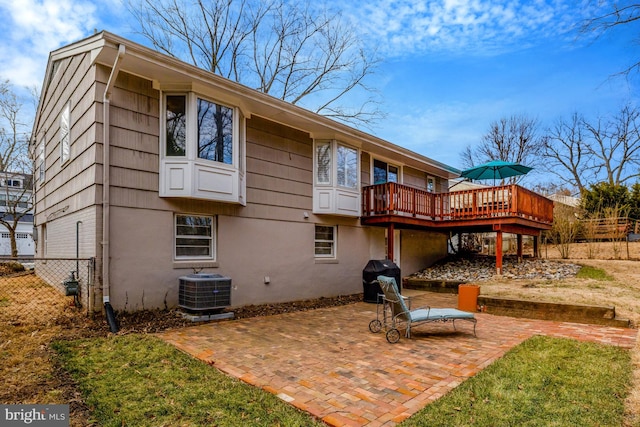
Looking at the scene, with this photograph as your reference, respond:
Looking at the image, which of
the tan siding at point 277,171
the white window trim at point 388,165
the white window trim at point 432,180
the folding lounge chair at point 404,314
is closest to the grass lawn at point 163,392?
the folding lounge chair at point 404,314

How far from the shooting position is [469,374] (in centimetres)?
425

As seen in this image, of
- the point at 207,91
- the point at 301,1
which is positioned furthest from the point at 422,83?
the point at 207,91

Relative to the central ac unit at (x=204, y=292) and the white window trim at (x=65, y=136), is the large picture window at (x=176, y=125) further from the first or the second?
the white window trim at (x=65, y=136)

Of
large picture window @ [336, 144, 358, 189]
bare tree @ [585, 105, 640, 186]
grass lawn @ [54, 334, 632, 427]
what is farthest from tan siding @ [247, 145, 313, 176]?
bare tree @ [585, 105, 640, 186]

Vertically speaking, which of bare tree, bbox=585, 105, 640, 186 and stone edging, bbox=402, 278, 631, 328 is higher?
bare tree, bbox=585, 105, 640, 186

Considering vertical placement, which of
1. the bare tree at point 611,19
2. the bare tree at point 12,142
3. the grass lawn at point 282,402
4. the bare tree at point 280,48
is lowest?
the grass lawn at point 282,402

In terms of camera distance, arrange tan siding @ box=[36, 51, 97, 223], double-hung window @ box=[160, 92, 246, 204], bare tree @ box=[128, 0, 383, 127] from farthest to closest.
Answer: bare tree @ box=[128, 0, 383, 127]
double-hung window @ box=[160, 92, 246, 204]
tan siding @ box=[36, 51, 97, 223]

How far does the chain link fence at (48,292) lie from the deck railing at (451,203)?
26.1ft

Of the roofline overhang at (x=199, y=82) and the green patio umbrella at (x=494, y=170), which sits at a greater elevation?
the roofline overhang at (x=199, y=82)

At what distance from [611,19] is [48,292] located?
1235 centimetres

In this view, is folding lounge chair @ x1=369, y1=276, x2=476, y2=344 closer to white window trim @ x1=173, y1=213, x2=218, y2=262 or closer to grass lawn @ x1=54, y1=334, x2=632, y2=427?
grass lawn @ x1=54, y1=334, x2=632, y2=427

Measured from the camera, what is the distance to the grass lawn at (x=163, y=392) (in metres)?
3.12

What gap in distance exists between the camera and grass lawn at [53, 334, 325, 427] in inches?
123

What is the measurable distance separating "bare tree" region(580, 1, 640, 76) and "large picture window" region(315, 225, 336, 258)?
7.66 metres
